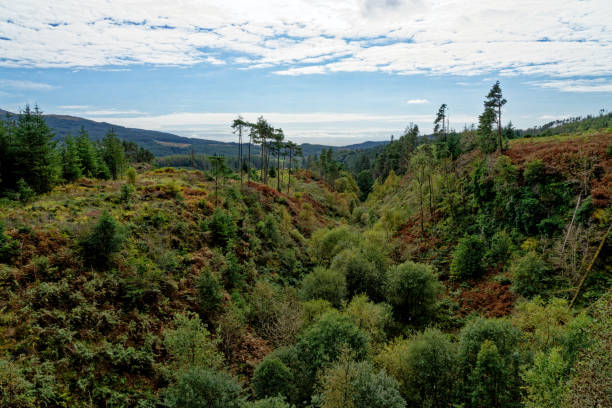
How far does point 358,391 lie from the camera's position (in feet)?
52.8

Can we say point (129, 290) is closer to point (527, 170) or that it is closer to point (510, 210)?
point (510, 210)

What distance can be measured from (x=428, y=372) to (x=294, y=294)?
55.5 feet

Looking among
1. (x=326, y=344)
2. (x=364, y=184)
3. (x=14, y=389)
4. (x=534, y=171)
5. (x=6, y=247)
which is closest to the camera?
(x=14, y=389)

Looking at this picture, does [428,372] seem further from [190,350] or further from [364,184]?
[364,184]

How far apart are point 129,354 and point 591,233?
1584 inches

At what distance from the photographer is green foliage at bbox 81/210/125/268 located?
21750 millimetres

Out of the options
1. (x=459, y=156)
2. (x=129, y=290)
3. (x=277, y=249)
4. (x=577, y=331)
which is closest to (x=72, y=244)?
(x=129, y=290)

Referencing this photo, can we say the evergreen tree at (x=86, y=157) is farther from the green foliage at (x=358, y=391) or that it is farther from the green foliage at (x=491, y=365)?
the green foliage at (x=491, y=365)

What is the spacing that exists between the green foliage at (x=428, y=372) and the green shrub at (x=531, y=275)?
1375 centimetres

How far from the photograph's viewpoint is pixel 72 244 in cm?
2170

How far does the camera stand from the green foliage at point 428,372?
19.4m

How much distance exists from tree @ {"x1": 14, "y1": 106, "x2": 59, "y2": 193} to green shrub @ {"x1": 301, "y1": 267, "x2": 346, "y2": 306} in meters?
28.4

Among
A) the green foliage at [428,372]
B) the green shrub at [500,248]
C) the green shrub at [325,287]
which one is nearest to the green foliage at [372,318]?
the green shrub at [325,287]

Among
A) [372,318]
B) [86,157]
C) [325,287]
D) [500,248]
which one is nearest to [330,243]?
[325,287]
